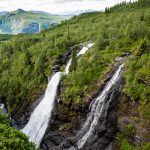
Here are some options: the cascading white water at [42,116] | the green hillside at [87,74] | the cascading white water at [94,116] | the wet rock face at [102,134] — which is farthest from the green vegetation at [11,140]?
the cascading white water at [42,116]

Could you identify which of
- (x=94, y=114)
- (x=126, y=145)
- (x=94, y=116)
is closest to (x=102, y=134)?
(x=94, y=116)

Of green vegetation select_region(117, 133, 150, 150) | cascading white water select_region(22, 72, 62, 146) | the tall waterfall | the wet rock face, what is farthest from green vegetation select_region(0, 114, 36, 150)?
cascading white water select_region(22, 72, 62, 146)

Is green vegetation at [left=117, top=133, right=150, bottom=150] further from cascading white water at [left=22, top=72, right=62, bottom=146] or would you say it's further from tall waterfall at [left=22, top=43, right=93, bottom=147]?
cascading white water at [left=22, top=72, right=62, bottom=146]

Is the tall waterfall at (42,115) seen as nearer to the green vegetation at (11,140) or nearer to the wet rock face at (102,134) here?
the wet rock face at (102,134)

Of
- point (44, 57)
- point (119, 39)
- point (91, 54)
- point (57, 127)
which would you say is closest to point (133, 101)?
point (57, 127)

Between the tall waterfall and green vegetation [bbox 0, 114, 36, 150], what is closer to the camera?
green vegetation [bbox 0, 114, 36, 150]

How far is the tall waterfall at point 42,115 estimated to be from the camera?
317 ft

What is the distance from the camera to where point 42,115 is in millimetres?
102125

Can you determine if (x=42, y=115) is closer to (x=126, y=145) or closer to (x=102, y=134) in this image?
(x=102, y=134)

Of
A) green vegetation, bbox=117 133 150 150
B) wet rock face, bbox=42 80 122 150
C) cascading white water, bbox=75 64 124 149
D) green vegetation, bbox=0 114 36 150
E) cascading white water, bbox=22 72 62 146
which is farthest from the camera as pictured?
cascading white water, bbox=22 72 62 146

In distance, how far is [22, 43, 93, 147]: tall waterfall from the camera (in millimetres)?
96500

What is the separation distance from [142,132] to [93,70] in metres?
30.0

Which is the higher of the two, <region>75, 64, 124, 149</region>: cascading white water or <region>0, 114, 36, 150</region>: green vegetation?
<region>0, 114, 36, 150</region>: green vegetation

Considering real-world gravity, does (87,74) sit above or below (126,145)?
above
